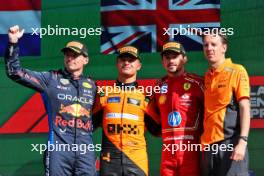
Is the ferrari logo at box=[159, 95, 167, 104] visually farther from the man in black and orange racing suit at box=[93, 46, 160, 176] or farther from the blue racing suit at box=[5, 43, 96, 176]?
the blue racing suit at box=[5, 43, 96, 176]

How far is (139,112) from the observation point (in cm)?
335

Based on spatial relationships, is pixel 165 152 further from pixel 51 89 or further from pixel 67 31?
pixel 67 31

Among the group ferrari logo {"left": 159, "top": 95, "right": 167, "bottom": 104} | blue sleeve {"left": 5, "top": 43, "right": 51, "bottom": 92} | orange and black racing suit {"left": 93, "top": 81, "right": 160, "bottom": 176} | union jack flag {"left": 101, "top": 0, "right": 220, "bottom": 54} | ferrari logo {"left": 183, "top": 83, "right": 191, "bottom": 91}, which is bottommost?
orange and black racing suit {"left": 93, "top": 81, "right": 160, "bottom": 176}

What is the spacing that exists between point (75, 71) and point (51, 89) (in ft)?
0.69

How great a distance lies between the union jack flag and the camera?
14.2 feet

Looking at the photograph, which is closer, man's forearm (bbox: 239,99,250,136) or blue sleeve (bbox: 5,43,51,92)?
man's forearm (bbox: 239,99,250,136)

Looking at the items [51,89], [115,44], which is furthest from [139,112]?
[115,44]

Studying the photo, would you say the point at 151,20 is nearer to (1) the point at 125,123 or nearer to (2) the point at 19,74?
(1) the point at 125,123

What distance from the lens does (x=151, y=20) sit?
4.36 m

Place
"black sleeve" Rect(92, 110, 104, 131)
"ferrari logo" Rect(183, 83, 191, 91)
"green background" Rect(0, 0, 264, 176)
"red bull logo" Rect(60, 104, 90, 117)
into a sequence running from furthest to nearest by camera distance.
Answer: "green background" Rect(0, 0, 264, 176) < "black sleeve" Rect(92, 110, 104, 131) < "red bull logo" Rect(60, 104, 90, 117) < "ferrari logo" Rect(183, 83, 191, 91)

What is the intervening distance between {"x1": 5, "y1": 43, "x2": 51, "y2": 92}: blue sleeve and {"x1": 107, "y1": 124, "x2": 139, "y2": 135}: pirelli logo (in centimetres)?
54

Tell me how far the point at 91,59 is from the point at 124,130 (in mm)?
1279

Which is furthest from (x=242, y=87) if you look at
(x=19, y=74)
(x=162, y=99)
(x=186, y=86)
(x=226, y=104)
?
(x=19, y=74)

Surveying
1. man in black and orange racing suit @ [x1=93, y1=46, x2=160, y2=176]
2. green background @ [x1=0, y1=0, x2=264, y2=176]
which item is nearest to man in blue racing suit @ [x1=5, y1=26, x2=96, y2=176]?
man in black and orange racing suit @ [x1=93, y1=46, x2=160, y2=176]
